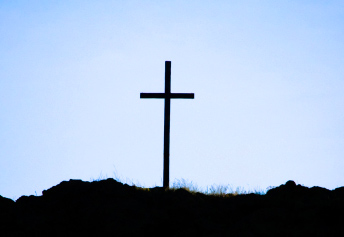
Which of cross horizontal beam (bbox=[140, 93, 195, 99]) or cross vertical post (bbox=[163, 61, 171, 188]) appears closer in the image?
cross vertical post (bbox=[163, 61, 171, 188])

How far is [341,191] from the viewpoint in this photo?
9.30 metres

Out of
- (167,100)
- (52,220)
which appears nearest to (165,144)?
(167,100)

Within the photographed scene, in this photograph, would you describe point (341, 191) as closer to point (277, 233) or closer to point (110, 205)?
point (277, 233)

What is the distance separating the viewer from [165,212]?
9.25 m

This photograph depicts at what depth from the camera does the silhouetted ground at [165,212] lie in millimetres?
7793

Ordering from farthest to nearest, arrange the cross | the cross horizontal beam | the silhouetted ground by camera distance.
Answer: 1. the cross horizontal beam
2. the cross
3. the silhouetted ground

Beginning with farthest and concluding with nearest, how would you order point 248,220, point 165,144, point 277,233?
point 165,144 → point 248,220 → point 277,233

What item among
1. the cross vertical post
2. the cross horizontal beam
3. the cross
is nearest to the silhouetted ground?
the cross vertical post

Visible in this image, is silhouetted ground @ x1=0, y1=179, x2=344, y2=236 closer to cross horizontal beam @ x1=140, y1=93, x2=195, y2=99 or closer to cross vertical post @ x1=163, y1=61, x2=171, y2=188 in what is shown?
cross vertical post @ x1=163, y1=61, x2=171, y2=188

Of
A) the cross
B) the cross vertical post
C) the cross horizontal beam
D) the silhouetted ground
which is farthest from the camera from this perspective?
the cross horizontal beam

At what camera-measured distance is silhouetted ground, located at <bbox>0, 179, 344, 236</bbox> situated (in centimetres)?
779

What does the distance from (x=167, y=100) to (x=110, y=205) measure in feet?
15.9

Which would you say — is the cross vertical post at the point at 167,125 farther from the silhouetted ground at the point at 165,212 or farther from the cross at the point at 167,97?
the silhouetted ground at the point at 165,212

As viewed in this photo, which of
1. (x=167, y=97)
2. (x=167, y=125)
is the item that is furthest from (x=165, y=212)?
(x=167, y=97)
